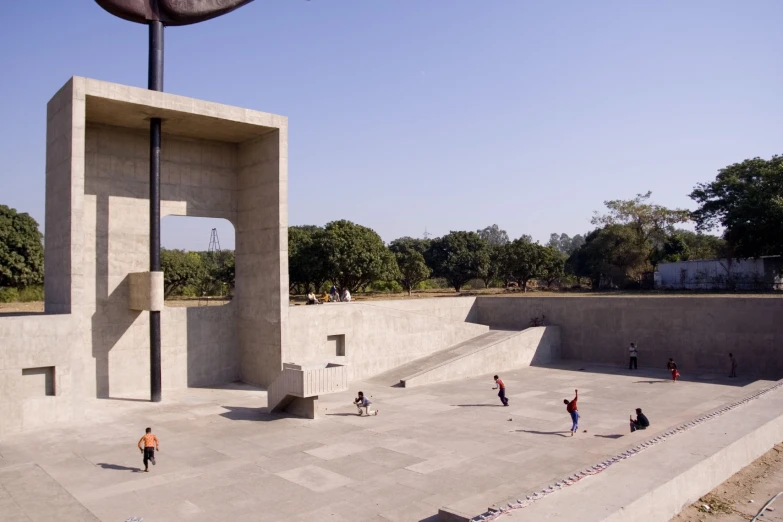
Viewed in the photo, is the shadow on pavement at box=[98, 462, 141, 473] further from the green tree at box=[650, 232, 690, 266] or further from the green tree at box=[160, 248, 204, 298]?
the green tree at box=[650, 232, 690, 266]

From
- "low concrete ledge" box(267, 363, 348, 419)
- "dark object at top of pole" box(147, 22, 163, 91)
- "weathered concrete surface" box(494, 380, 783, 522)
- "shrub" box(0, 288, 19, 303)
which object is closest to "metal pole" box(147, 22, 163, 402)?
"dark object at top of pole" box(147, 22, 163, 91)

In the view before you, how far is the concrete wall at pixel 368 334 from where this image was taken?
23.2 m

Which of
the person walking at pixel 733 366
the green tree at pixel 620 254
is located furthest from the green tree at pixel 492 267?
the person walking at pixel 733 366

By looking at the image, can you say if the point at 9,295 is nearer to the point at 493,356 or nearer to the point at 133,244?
the point at 133,244

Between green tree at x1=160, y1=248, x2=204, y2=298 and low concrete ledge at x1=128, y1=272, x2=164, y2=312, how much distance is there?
1028 inches

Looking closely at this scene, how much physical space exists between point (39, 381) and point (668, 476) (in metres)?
15.9

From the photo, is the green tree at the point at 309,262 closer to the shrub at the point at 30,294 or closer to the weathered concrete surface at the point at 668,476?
the shrub at the point at 30,294

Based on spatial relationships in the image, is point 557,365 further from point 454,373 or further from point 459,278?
point 459,278

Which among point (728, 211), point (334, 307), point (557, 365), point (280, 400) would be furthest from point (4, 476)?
point (728, 211)

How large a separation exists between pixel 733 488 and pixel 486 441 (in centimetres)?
600

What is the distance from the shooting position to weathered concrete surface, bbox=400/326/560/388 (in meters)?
25.0

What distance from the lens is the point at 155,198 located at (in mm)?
19609

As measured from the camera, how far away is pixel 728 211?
43.7m

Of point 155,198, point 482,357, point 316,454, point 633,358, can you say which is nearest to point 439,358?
point 482,357
